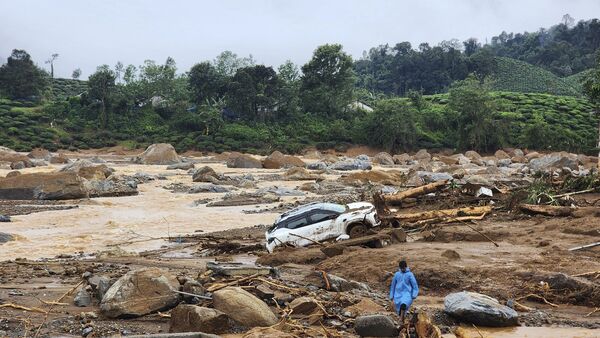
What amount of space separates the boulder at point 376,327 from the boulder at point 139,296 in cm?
319

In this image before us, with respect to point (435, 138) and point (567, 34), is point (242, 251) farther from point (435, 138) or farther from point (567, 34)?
point (567, 34)

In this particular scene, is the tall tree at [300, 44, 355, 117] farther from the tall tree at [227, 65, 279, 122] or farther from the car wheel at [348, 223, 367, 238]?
the car wheel at [348, 223, 367, 238]

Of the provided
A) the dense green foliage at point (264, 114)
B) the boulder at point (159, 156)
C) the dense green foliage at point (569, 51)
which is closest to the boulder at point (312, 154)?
the dense green foliage at point (264, 114)

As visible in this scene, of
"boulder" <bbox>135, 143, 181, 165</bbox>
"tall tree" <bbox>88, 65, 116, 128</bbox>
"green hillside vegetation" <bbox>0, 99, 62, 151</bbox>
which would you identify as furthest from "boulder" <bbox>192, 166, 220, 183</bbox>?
"tall tree" <bbox>88, 65, 116, 128</bbox>

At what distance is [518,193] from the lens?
22125 mm

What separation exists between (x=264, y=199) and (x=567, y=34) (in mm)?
149897

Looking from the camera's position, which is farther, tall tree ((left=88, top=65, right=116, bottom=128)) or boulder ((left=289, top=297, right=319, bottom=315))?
tall tree ((left=88, top=65, right=116, bottom=128))

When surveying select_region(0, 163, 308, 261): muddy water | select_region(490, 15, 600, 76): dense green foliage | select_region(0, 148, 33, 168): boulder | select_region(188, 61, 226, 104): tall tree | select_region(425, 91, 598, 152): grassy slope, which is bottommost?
select_region(0, 163, 308, 261): muddy water

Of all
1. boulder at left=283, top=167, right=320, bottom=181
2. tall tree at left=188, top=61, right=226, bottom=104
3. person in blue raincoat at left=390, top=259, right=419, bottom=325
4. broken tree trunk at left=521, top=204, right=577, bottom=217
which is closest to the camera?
person in blue raincoat at left=390, top=259, right=419, bottom=325

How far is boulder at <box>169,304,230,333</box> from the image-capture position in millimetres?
8984

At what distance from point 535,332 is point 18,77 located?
88.7 meters

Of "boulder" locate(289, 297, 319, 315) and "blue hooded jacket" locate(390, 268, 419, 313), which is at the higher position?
"blue hooded jacket" locate(390, 268, 419, 313)

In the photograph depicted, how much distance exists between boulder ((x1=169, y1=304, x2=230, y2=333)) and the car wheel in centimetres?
799

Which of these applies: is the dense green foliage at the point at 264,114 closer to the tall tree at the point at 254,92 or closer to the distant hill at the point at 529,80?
the tall tree at the point at 254,92
